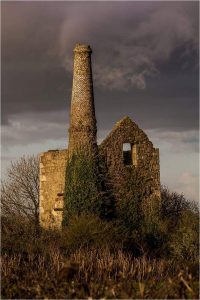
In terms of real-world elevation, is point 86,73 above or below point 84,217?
above

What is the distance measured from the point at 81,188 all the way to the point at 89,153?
158cm

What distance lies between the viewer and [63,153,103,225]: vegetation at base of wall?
2489 centimetres

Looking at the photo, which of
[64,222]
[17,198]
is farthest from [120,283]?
[17,198]

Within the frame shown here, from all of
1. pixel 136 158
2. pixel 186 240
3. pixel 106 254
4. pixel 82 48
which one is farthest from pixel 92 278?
pixel 82 48

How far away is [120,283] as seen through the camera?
16.4 metres

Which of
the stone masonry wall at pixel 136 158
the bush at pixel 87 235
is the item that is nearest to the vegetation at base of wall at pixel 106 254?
the bush at pixel 87 235

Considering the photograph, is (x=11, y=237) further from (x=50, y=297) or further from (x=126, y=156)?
(x=50, y=297)

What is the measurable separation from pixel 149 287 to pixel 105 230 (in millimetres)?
7150

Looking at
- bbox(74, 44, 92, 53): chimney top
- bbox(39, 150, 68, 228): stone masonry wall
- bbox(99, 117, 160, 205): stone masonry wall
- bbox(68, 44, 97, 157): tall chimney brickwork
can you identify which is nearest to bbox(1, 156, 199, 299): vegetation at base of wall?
bbox(99, 117, 160, 205): stone masonry wall

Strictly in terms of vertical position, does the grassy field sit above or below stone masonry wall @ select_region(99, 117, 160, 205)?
below

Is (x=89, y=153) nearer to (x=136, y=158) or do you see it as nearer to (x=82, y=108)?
(x=82, y=108)

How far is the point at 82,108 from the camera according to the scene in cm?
2573

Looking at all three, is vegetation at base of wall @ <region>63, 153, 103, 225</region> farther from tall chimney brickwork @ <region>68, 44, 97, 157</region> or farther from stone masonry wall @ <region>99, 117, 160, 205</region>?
stone masonry wall @ <region>99, 117, 160, 205</region>

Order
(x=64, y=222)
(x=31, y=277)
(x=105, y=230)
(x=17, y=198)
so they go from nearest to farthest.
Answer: (x=31, y=277), (x=105, y=230), (x=64, y=222), (x=17, y=198)
